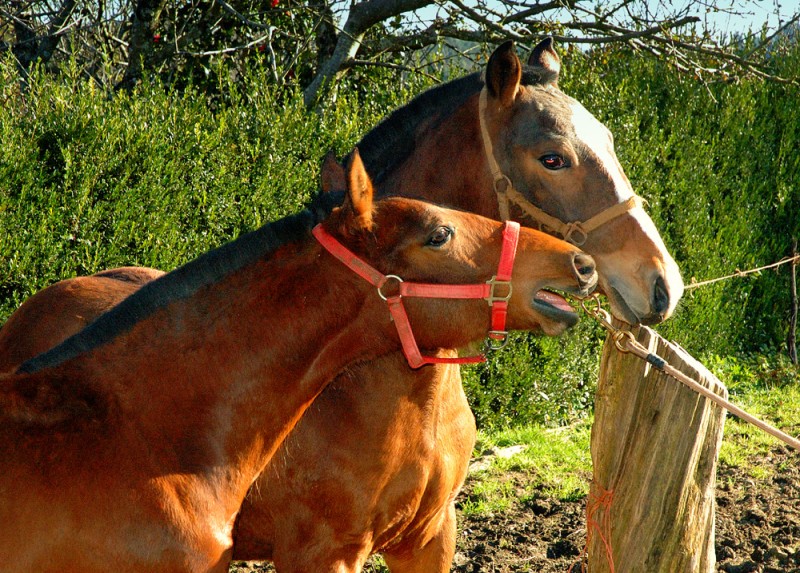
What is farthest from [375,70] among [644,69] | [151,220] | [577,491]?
[577,491]

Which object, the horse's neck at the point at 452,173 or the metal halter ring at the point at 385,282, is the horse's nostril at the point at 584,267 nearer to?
the metal halter ring at the point at 385,282

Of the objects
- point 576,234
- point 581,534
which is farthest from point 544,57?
point 581,534

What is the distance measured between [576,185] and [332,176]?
916mm

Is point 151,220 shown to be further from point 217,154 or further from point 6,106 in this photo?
point 6,106

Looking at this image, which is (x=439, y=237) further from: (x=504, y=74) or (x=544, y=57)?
(x=544, y=57)

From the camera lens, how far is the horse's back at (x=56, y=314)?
11.1ft

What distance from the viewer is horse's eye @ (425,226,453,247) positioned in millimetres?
2395

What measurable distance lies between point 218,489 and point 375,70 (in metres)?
6.42

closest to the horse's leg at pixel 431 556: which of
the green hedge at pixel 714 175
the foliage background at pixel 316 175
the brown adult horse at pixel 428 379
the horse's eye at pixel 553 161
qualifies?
the brown adult horse at pixel 428 379

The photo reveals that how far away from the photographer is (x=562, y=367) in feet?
22.7

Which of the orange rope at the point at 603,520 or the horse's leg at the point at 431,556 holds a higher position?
the orange rope at the point at 603,520

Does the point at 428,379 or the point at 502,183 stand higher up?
the point at 502,183

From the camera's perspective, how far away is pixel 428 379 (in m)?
2.96

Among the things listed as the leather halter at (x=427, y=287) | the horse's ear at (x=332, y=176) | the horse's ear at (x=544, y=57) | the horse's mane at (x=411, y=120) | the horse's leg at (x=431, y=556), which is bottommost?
the horse's leg at (x=431, y=556)
